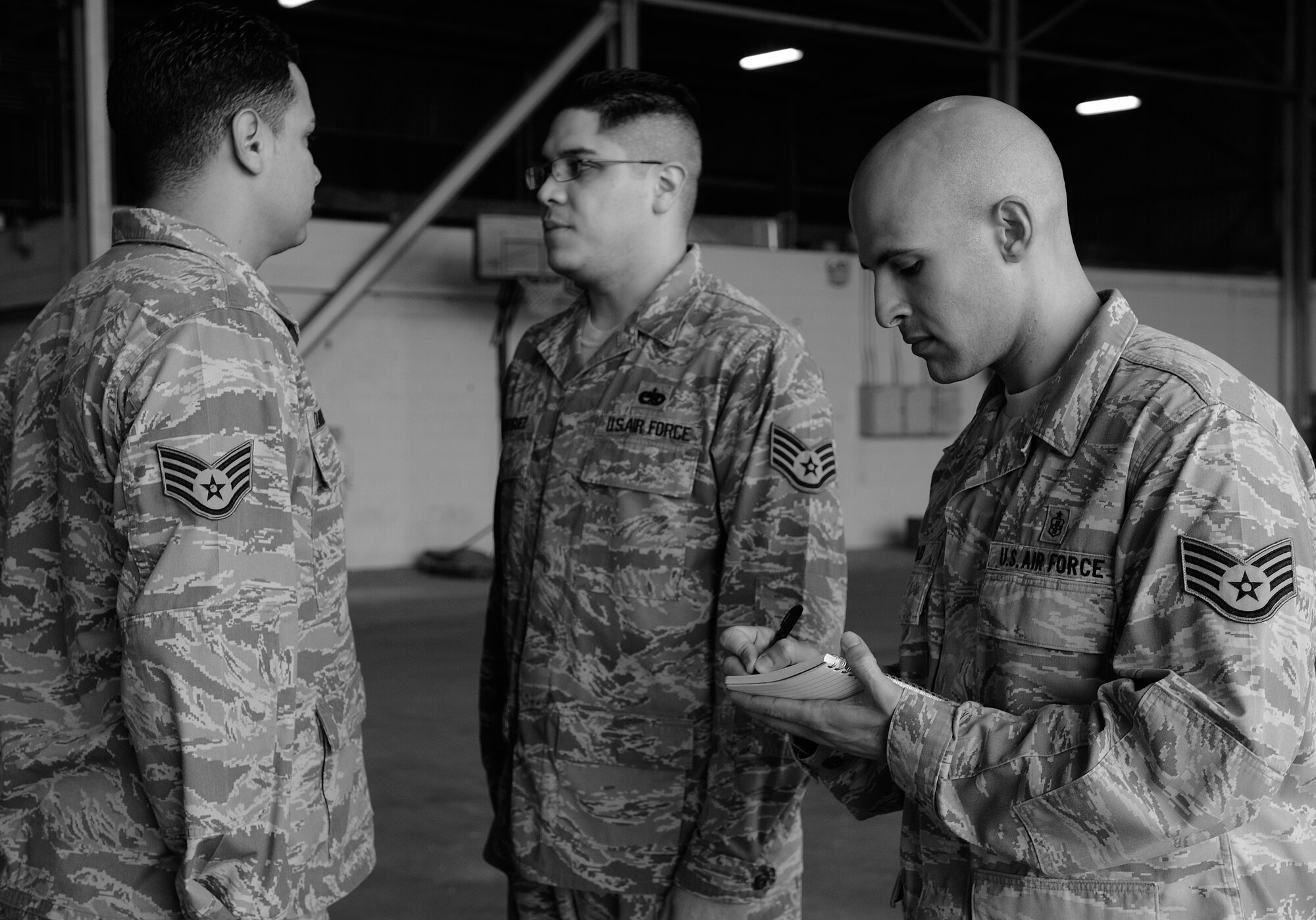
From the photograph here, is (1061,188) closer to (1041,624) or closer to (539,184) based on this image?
(1041,624)

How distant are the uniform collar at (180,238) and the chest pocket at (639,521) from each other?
71 centimetres

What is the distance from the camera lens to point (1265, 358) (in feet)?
48.6

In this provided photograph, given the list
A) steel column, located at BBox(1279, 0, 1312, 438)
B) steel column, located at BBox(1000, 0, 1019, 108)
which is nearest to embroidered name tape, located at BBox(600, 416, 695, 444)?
steel column, located at BBox(1000, 0, 1019, 108)

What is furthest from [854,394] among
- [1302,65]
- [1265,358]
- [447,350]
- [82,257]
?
[82,257]

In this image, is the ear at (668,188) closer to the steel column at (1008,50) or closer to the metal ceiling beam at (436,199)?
the metal ceiling beam at (436,199)

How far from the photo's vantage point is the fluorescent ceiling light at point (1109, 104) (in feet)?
52.1

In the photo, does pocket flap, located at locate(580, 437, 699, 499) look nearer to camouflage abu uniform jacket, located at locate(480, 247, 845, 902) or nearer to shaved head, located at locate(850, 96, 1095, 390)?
camouflage abu uniform jacket, located at locate(480, 247, 845, 902)

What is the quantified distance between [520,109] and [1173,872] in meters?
8.88

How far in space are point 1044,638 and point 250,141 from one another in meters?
1.20

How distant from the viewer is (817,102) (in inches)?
717

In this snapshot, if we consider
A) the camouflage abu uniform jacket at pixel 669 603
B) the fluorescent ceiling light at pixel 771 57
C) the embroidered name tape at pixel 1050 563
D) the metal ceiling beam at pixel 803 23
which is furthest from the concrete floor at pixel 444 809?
the fluorescent ceiling light at pixel 771 57

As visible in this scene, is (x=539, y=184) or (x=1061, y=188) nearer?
(x=1061, y=188)

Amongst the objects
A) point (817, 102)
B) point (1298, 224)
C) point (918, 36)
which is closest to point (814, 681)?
point (918, 36)

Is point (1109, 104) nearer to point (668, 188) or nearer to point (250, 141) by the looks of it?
point (668, 188)
